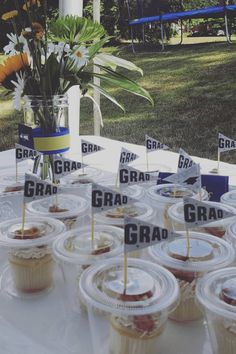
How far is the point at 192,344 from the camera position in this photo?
25.0 inches

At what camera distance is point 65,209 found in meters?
0.88

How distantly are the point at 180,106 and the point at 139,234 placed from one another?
4.66 meters

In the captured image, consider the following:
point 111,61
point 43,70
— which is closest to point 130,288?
point 43,70

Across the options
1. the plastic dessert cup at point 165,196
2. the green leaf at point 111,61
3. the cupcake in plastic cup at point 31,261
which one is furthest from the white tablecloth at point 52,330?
the green leaf at point 111,61

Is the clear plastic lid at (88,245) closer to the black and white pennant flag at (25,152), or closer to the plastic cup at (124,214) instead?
the plastic cup at (124,214)

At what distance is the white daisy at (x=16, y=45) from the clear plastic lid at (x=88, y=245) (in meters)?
0.48

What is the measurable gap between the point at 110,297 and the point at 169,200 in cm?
37

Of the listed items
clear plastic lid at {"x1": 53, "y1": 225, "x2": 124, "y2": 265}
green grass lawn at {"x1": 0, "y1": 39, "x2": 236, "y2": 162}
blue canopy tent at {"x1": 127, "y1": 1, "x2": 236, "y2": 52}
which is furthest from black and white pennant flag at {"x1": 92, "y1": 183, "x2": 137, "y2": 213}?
blue canopy tent at {"x1": 127, "y1": 1, "x2": 236, "y2": 52}

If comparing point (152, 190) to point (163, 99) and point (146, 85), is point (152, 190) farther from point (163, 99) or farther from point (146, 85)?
point (146, 85)

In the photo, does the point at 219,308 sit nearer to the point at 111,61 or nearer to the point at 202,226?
the point at 202,226

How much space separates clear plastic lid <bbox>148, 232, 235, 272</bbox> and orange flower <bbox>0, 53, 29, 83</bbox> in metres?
0.56

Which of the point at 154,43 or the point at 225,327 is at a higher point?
the point at 154,43

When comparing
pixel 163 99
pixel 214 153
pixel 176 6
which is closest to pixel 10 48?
pixel 214 153

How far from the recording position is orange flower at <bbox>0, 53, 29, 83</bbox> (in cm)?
105
